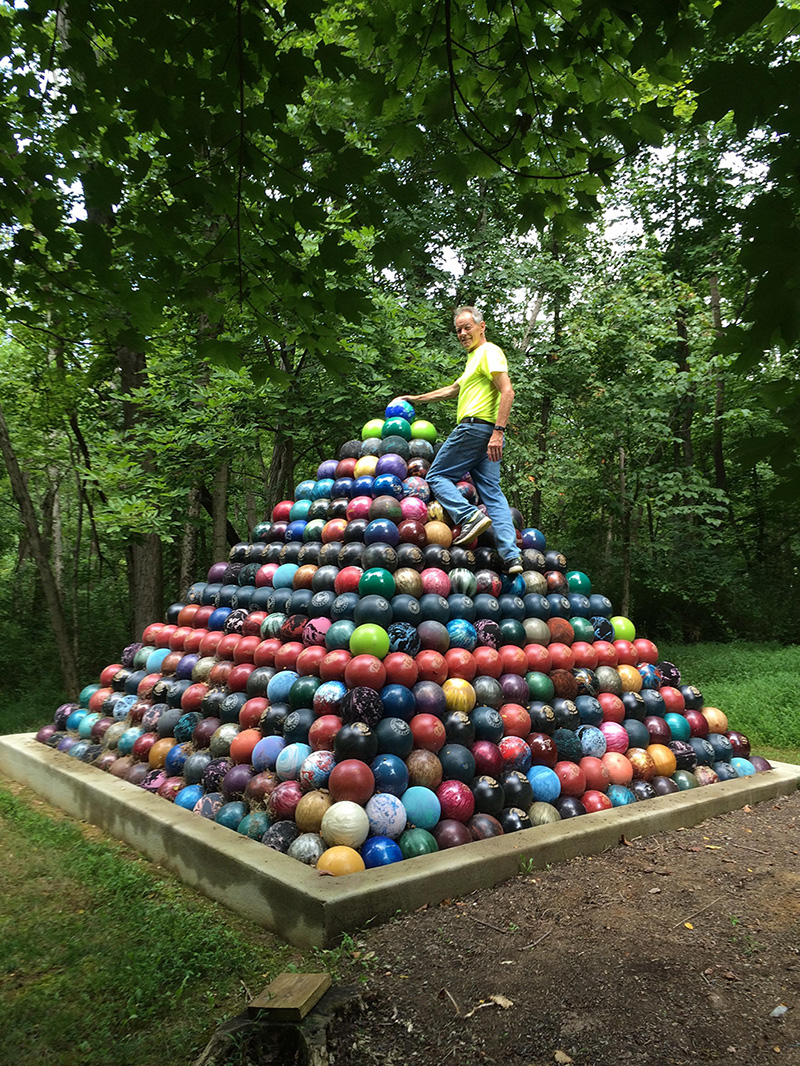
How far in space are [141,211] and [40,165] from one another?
1.96ft

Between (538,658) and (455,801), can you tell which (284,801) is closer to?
(455,801)

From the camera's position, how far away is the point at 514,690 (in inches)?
217

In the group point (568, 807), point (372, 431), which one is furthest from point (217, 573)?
point (568, 807)

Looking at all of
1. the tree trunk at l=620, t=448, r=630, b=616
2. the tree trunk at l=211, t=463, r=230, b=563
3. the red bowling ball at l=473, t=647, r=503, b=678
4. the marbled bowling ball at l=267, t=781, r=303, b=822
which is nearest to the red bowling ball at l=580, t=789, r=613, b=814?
the red bowling ball at l=473, t=647, r=503, b=678

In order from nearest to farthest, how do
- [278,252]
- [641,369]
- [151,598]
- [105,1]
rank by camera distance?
[105,1], [278,252], [151,598], [641,369]

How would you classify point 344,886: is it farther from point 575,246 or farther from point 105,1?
point 575,246

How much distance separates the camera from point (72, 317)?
3697 mm

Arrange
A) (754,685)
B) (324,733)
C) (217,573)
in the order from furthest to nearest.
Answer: (754,685)
(217,573)
(324,733)

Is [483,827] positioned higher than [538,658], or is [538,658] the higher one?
[538,658]

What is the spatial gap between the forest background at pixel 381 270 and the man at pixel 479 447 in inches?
47.7

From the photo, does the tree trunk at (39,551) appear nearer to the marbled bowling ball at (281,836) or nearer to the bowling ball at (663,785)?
the marbled bowling ball at (281,836)

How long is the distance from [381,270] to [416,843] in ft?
10.7

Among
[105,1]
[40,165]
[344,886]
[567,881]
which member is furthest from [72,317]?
[567,881]

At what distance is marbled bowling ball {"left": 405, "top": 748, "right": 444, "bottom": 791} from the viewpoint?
15.5 ft
